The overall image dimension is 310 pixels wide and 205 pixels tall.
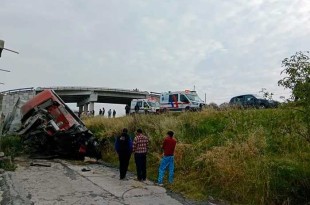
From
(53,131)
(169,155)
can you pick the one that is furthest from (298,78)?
(53,131)

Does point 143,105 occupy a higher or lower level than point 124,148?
higher

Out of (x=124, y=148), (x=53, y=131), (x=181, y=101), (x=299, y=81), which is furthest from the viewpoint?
(x=181, y=101)

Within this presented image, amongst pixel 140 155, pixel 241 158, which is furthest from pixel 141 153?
pixel 241 158

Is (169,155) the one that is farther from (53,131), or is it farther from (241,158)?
(53,131)

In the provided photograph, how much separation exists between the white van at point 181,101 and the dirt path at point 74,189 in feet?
51.8

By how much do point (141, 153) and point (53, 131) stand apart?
656 centimetres

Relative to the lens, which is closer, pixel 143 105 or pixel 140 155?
pixel 140 155

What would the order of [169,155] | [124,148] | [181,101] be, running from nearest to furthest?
[169,155]
[124,148]
[181,101]

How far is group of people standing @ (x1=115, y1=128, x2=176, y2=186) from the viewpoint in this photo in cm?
1139

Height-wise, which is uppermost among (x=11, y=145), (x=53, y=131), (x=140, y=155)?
(x=53, y=131)

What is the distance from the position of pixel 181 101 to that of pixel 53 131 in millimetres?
14277

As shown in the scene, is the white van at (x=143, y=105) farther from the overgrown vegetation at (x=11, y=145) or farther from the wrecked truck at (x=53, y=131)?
the wrecked truck at (x=53, y=131)

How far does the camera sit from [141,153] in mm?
11906

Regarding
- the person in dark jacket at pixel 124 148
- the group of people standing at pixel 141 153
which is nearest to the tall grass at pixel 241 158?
the group of people standing at pixel 141 153
